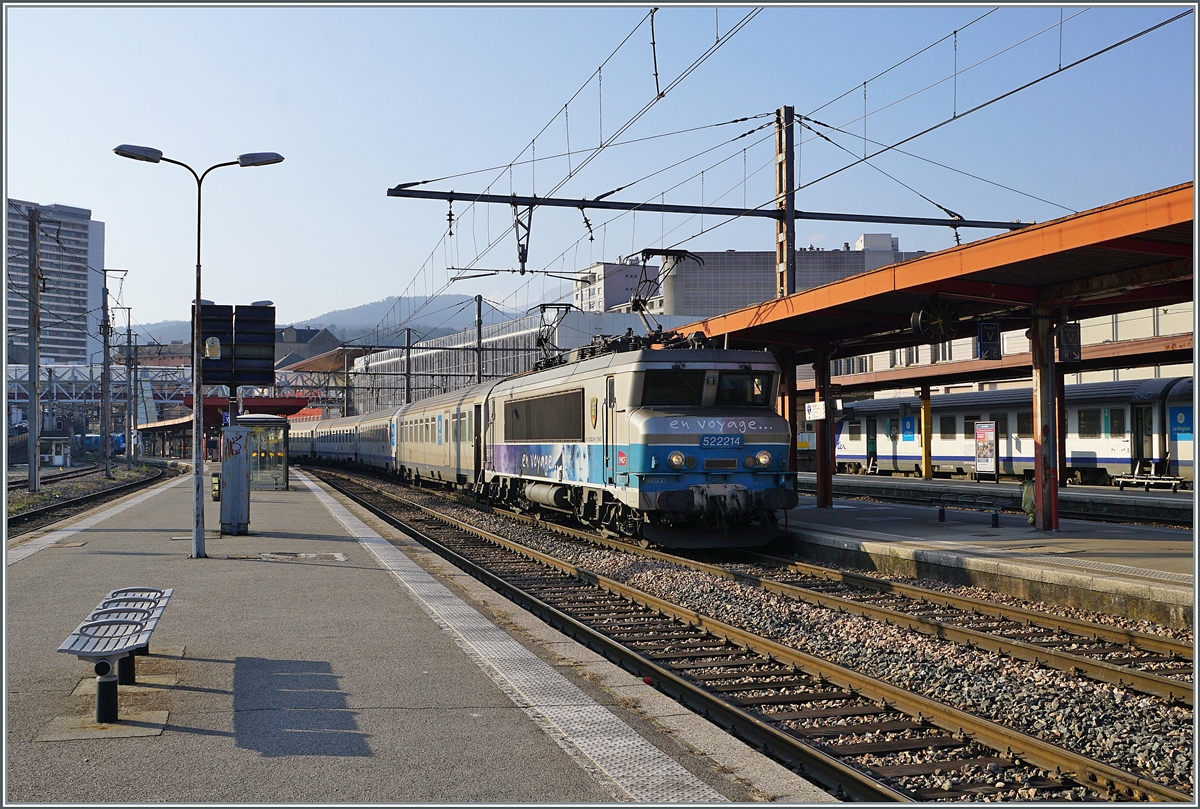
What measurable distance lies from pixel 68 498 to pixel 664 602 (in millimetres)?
26244

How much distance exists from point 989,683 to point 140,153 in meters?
14.1

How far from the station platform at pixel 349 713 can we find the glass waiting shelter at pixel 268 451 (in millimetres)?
21958

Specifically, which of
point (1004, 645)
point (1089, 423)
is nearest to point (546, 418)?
point (1004, 645)

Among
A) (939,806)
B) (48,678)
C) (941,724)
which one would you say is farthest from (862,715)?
(48,678)

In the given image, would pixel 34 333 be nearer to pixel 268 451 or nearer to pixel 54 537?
pixel 268 451

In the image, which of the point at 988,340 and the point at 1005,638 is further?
the point at 988,340

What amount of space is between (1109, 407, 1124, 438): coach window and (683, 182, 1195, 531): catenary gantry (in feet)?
44.3

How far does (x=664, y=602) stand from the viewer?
11.3 m

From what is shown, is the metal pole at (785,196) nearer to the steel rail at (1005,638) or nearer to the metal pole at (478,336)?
the steel rail at (1005,638)

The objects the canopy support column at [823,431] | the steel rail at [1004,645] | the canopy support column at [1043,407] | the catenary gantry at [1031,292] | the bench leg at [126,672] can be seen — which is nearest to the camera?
the bench leg at [126,672]

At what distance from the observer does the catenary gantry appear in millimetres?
11625

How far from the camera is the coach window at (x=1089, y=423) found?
31.8 metres

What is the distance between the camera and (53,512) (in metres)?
26.7

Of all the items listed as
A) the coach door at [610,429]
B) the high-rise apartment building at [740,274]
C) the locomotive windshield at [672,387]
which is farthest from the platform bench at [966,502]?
the high-rise apartment building at [740,274]
